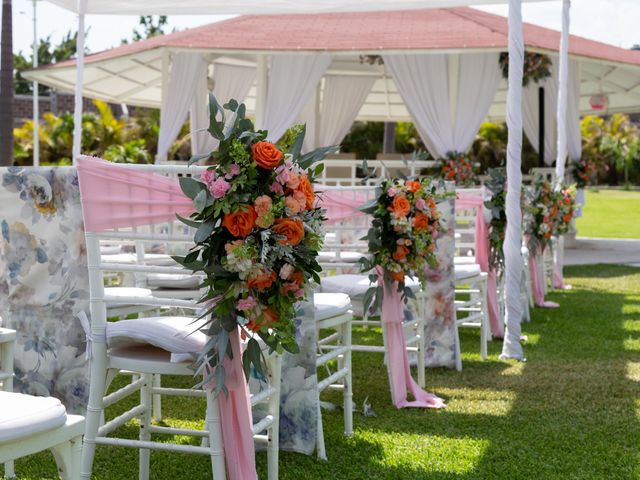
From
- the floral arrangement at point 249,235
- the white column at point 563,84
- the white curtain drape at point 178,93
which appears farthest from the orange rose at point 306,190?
the white curtain drape at point 178,93

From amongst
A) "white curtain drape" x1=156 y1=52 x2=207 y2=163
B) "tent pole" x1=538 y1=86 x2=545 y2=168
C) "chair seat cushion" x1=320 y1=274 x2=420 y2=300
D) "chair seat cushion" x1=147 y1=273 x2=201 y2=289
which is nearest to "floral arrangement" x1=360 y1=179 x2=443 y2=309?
"chair seat cushion" x1=320 y1=274 x2=420 y2=300

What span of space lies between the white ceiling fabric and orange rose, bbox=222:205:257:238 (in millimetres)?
4658

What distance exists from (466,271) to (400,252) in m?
1.59

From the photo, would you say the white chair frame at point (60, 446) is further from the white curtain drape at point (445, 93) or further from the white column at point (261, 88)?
the white column at point (261, 88)

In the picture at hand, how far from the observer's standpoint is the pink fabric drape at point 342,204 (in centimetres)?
458

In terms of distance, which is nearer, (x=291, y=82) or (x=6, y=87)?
(x=291, y=82)

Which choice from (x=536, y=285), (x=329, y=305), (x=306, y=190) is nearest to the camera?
(x=306, y=190)

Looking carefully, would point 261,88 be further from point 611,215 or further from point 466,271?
point 611,215

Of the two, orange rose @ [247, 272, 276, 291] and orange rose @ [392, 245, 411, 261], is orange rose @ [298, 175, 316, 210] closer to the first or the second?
orange rose @ [247, 272, 276, 291]

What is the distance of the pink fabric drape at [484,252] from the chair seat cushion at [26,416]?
485cm

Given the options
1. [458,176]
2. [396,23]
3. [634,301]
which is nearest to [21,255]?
[634,301]

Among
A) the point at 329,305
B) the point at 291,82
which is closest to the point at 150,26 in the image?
the point at 291,82

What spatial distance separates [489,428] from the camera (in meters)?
4.38

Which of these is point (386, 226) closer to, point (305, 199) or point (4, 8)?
point (305, 199)
